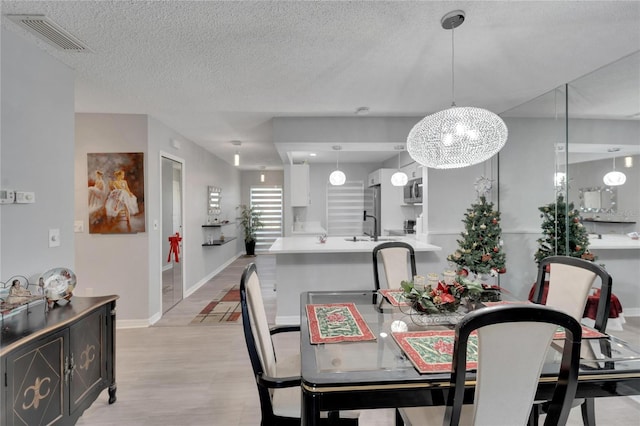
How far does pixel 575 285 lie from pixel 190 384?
286 centimetres

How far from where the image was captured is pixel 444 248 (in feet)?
14.1

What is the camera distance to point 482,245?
12.3ft

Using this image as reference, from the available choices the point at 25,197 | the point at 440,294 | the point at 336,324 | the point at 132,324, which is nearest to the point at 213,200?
the point at 132,324

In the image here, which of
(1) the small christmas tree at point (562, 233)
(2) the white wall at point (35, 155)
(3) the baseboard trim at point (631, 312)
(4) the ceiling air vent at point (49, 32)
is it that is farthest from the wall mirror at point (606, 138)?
(2) the white wall at point (35, 155)

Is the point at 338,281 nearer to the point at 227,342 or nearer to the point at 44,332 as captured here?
the point at 227,342

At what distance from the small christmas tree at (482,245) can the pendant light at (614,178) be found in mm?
1136

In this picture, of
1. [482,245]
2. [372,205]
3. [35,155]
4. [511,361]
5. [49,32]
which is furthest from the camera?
[372,205]

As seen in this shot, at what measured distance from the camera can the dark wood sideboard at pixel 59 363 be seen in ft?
4.94

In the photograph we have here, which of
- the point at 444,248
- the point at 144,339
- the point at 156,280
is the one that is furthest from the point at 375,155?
the point at 144,339

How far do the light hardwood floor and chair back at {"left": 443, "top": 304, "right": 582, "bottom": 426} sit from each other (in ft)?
4.29

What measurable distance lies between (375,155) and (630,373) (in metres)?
5.98

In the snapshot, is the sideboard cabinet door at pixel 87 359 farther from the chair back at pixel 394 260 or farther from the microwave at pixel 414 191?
the microwave at pixel 414 191

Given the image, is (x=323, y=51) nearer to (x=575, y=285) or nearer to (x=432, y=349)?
(x=432, y=349)

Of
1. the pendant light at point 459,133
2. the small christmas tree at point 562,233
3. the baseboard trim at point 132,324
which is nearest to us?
the pendant light at point 459,133
